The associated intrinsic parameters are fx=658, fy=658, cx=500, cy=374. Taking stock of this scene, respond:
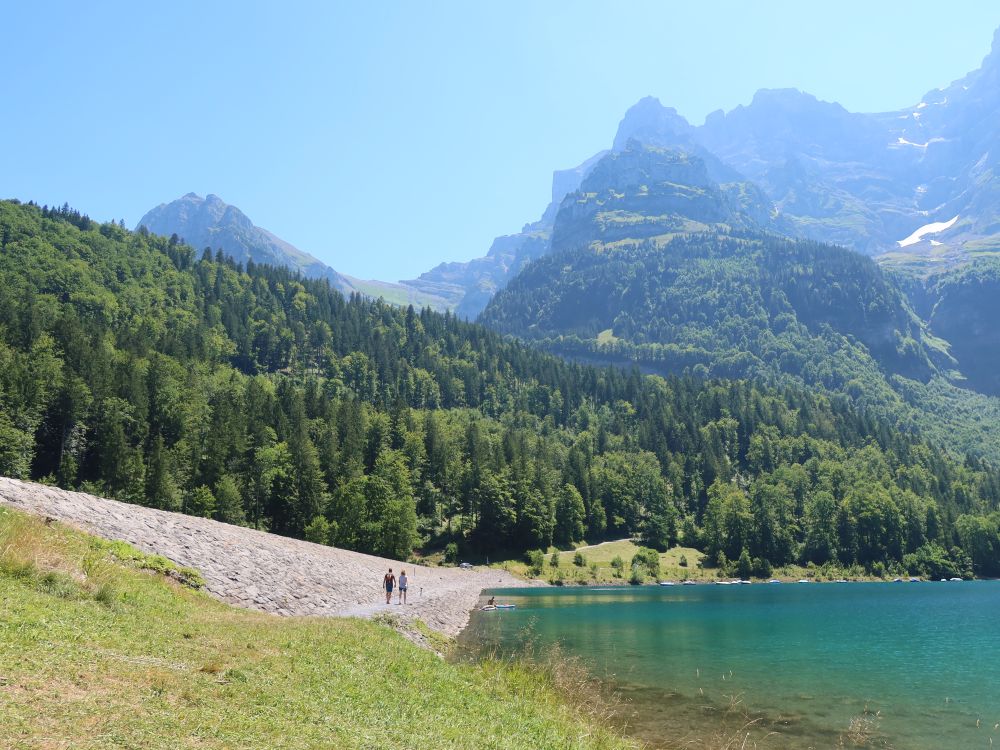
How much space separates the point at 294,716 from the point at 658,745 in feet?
52.3

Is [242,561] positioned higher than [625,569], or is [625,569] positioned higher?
[242,561]

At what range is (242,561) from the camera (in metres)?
43.4

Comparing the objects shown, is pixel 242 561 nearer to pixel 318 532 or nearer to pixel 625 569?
pixel 318 532

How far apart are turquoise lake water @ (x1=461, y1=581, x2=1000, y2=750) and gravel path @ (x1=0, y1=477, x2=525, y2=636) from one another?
727cm

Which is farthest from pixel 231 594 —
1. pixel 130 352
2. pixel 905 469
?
pixel 905 469

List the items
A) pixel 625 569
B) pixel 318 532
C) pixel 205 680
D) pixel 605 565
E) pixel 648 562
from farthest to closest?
pixel 648 562 < pixel 605 565 < pixel 625 569 < pixel 318 532 < pixel 205 680

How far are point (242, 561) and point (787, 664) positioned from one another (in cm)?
3665

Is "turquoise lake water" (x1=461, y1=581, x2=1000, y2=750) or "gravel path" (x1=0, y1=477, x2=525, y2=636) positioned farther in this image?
"gravel path" (x1=0, y1=477, x2=525, y2=636)

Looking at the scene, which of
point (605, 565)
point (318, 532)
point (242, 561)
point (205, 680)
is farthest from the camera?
point (605, 565)

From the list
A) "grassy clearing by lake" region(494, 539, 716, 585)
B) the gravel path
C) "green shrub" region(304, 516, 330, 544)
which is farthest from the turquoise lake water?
"grassy clearing by lake" region(494, 539, 716, 585)

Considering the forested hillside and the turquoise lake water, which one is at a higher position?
the forested hillside

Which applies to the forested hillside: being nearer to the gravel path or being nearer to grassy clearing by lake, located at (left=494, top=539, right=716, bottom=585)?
grassy clearing by lake, located at (left=494, top=539, right=716, bottom=585)

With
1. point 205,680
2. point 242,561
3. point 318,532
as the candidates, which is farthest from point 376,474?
point 205,680

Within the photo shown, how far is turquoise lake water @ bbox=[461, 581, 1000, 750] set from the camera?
2827cm
